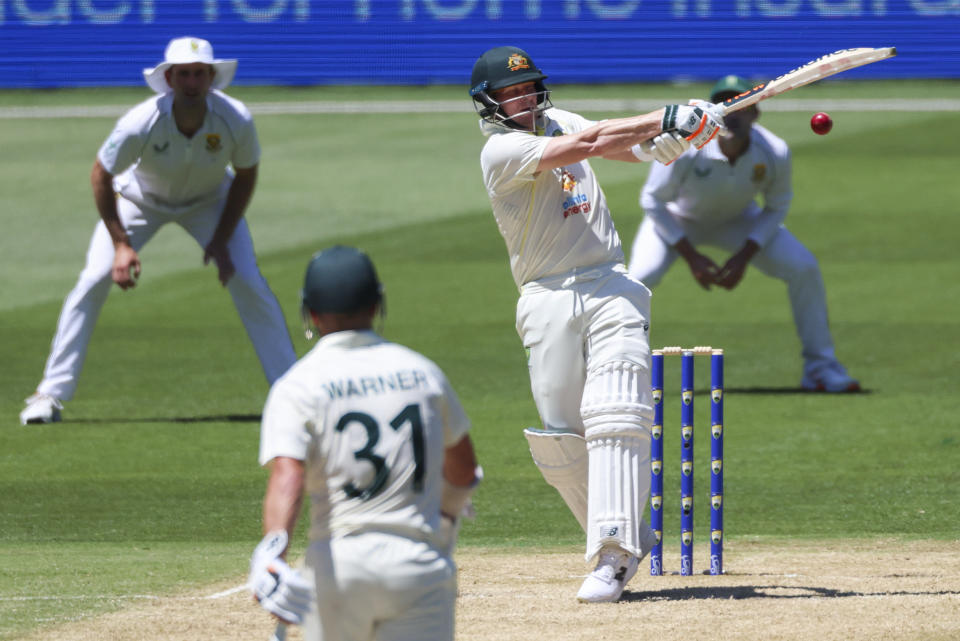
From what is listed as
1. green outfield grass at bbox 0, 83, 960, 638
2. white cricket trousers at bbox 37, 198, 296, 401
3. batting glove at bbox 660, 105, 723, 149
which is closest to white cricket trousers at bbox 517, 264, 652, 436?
batting glove at bbox 660, 105, 723, 149

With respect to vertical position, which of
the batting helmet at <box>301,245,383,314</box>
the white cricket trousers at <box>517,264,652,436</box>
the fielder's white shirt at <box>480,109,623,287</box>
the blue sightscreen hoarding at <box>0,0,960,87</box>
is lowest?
the white cricket trousers at <box>517,264,652,436</box>

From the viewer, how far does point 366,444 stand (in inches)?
163

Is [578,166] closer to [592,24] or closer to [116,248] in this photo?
[116,248]

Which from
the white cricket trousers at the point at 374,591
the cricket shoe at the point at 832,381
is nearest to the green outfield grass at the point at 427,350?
the cricket shoe at the point at 832,381

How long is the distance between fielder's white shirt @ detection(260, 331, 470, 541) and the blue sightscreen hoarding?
15014 mm

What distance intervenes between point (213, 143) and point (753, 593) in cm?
547

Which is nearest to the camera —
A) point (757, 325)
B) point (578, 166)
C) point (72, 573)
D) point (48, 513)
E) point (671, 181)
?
point (578, 166)

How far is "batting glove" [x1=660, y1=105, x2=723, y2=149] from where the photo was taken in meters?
6.39

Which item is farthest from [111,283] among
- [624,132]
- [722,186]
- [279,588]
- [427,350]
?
[279,588]

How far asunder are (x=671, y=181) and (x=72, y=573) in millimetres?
6023

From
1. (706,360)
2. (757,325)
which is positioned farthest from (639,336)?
(757,325)

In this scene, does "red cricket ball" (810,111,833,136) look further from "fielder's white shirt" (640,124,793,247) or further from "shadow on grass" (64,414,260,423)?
"shadow on grass" (64,414,260,423)

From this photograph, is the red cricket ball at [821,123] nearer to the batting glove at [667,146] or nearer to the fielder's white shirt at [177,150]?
the batting glove at [667,146]

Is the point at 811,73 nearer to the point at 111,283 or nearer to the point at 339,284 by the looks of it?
the point at 339,284
